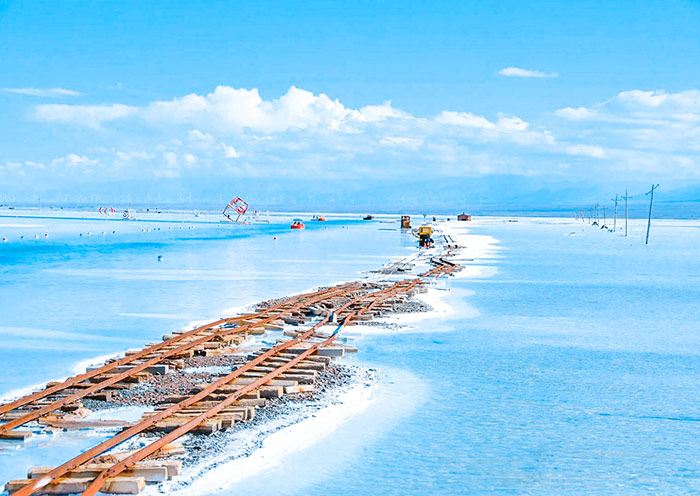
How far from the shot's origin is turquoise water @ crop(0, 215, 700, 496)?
917 centimetres

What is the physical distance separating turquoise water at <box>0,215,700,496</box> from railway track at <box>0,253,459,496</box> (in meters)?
0.83

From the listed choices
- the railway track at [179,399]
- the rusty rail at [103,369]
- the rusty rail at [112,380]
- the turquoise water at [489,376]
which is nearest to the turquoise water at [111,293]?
the turquoise water at [489,376]

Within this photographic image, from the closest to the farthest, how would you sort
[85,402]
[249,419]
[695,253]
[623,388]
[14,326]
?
[249,419], [85,402], [623,388], [14,326], [695,253]

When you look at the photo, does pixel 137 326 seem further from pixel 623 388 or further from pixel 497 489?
pixel 497 489

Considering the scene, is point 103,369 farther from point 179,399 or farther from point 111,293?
point 111,293

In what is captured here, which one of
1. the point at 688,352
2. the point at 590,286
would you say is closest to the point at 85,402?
the point at 688,352

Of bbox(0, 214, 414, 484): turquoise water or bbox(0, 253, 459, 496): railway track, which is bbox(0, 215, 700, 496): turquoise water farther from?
bbox(0, 253, 459, 496): railway track

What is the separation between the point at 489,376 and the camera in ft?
46.2

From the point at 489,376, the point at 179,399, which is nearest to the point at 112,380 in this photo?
the point at 179,399

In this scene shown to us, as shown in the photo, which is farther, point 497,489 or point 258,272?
point 258,272

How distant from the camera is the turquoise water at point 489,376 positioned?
30.1 feet

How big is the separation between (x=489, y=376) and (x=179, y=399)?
5.63 metres

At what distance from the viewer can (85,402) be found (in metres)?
11.7

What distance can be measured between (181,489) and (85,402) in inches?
159
